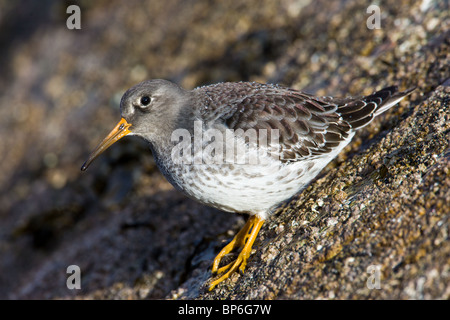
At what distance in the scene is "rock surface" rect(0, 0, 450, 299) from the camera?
4.80 metres

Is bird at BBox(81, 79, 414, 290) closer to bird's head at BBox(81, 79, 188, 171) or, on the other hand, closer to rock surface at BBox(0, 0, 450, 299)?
bird's head at BBox(81, 79, 188, 171)

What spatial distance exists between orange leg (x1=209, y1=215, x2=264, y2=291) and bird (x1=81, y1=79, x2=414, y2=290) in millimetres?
14

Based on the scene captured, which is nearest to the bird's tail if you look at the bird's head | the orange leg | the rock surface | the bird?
the bird

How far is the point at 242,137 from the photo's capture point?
230 inches

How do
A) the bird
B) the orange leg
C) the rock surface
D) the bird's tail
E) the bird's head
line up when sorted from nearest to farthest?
the rock surface → the bird → the orange leg → the bird's head → the bird's tail

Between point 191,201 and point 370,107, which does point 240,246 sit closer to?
point 191,201

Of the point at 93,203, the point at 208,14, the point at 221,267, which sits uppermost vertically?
the point at 208,14

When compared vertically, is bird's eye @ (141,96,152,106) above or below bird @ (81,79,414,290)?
above

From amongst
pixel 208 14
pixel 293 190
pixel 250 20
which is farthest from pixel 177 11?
pixel 293 190

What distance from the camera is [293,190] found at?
608 centimetres

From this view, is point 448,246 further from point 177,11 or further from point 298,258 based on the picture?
point 177,11

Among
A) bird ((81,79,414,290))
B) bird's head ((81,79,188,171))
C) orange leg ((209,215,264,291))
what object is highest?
bird's head ((81,79,188,171))

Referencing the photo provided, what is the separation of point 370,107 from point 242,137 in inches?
77.4
